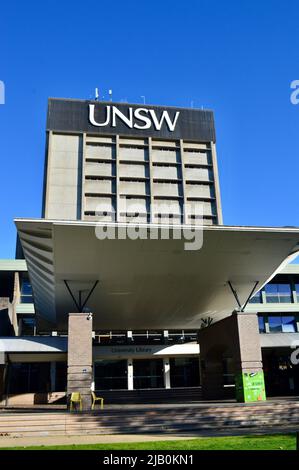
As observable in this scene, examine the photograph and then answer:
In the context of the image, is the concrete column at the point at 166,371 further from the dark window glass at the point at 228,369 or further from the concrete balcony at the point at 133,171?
the concrete balcony at the point at 133,171

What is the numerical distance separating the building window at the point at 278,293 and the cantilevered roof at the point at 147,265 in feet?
65.6

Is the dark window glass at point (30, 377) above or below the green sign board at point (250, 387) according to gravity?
above

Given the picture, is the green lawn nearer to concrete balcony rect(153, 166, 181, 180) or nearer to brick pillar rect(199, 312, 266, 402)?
brick pillar rect(199, 312, 266, 402)

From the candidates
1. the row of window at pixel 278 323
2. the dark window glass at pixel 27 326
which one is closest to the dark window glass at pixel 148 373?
the dark window glass at pixel 27 326

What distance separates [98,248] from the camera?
19000 mm

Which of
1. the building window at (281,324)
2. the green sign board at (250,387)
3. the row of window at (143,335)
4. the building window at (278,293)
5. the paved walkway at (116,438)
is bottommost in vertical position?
the paved walkway at (116,438)

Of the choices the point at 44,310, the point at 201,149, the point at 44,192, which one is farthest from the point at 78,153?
the point at 44,310

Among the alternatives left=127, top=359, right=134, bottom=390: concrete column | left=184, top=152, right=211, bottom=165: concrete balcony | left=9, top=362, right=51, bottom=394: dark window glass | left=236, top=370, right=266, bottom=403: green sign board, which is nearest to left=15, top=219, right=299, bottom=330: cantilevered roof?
left=236, top=370, right=266, bottom=403: green sign board

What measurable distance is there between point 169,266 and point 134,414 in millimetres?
7658

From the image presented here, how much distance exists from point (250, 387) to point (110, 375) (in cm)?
1998

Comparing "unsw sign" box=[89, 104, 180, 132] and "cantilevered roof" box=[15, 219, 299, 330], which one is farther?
"unsw sign" box=[89, 104, 180, 132]

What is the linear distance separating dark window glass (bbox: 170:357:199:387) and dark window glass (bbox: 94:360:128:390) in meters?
4.07

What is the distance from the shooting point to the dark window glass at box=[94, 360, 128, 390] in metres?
37.7

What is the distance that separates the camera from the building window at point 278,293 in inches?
→ 1941
